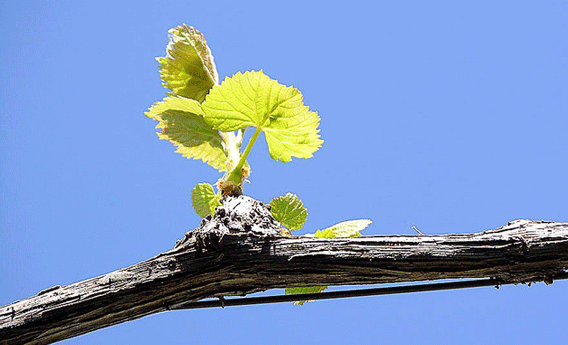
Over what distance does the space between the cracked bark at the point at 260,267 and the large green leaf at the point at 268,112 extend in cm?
7

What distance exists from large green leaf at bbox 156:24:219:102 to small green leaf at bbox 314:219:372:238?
146 millimetres

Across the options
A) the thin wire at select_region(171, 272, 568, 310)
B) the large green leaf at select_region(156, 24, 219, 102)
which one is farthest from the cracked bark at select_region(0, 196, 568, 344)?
the large green leaf at select_region(156, 24, 219, 102)

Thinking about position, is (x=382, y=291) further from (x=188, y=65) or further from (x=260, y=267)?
(x=188, y=65)

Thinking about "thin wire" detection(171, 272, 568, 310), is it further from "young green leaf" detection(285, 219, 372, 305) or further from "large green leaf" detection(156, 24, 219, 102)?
"large green leaf" detection(156, 24, 219, 102)

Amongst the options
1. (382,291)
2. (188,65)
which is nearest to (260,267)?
(382,291)

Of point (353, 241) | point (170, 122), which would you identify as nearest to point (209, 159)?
point (170, 122)

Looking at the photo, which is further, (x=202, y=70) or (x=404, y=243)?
(x=202, y=70)

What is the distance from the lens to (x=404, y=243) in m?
0.34

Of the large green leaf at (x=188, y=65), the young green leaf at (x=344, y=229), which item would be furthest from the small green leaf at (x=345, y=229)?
the large green leaf at (x=188, y=65)

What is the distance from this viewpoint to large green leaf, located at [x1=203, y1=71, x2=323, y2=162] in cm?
37

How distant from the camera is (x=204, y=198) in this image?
45 centimetres

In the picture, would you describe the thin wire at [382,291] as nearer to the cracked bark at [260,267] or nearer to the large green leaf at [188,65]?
the cracked bark at [260,267]

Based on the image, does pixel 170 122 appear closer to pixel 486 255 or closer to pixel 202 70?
pixel 202 70

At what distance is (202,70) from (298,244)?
0.18 metres
